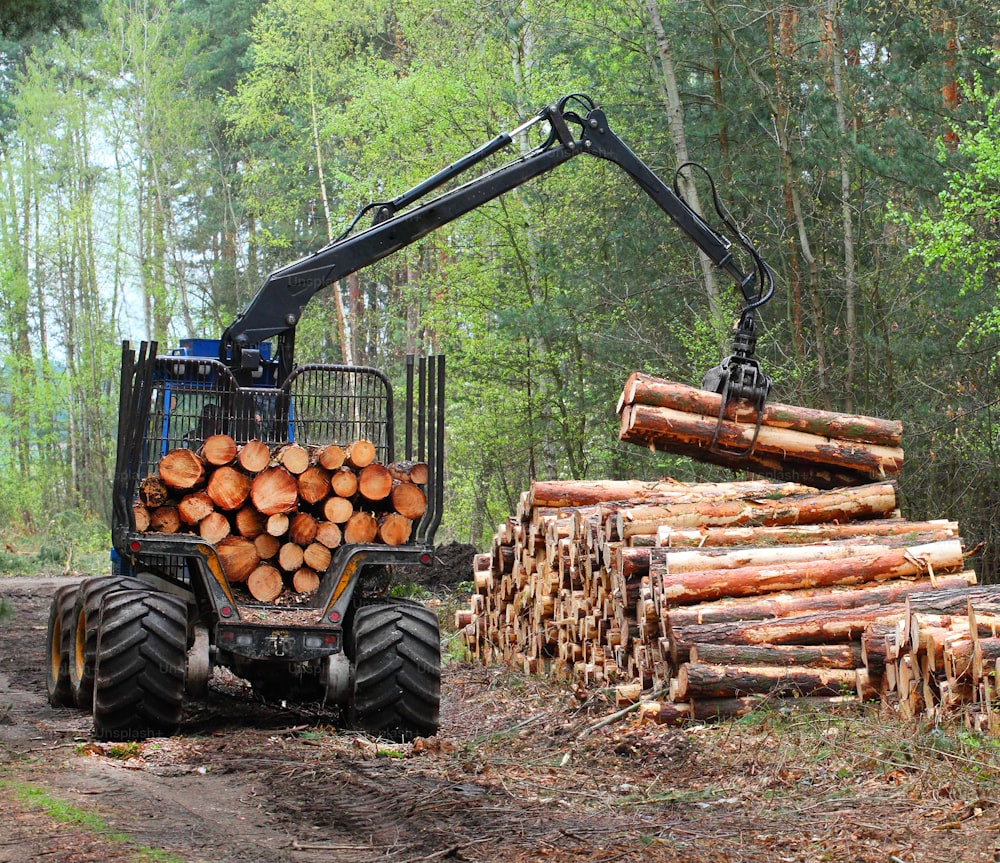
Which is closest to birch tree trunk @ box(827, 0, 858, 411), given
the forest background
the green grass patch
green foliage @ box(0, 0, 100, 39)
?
the forest background

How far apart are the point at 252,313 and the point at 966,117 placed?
35.5ft

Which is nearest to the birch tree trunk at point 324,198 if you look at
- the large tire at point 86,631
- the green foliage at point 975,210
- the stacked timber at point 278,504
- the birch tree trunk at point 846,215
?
the birch tree trunk at point 846,215

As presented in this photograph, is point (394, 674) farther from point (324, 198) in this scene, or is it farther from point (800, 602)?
point (324, 198)

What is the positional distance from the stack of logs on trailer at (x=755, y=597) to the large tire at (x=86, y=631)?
378cm

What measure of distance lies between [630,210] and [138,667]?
1430 cm

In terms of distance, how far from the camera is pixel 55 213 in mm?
43000

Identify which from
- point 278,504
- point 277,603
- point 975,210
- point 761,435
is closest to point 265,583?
point 277,603

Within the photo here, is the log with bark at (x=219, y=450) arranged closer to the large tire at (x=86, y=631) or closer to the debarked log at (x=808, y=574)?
the large tire at (x=86, y=631)

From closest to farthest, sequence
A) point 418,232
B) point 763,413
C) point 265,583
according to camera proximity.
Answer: point 265,583, point 418,232, point 763,413

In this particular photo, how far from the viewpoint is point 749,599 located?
8812 mm

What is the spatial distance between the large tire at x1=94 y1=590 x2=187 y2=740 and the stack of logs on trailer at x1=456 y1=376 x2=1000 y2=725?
324cm

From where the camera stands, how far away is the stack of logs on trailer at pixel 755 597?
24.8 ft

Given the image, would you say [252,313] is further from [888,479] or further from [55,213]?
[55,213]

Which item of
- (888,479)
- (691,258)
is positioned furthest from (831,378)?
(888,479)
